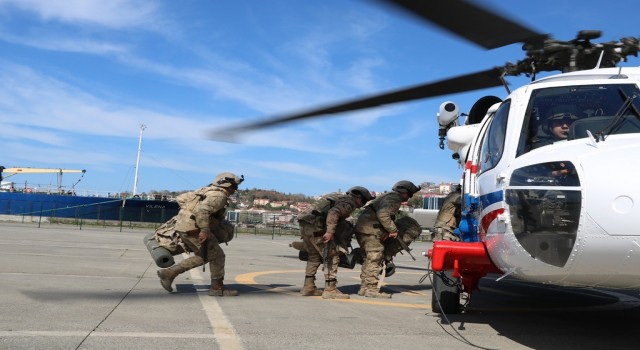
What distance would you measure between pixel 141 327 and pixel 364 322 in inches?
92.8

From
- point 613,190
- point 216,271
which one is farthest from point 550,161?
point 216,271

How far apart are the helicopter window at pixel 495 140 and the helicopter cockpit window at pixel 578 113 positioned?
296mm

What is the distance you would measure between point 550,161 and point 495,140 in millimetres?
1191

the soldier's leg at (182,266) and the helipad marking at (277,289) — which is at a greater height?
the soldier's leg at (182,266)

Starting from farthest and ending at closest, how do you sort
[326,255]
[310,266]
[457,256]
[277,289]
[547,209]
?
1. [277,289]
2. [310,266]
3. [326,255]
4. [457,256]
5. [547,209]

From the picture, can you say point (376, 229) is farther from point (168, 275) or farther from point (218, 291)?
point (168, 275)

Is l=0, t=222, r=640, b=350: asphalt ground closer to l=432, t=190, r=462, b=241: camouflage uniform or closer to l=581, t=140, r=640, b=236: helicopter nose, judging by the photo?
l=432, t=190, r=462, b=241: camouflage uniform

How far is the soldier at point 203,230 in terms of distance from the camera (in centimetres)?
760

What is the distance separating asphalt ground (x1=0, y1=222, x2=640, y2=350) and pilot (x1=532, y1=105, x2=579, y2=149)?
195 centimetres

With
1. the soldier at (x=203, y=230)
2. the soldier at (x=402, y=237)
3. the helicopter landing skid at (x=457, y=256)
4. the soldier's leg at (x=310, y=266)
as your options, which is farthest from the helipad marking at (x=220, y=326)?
the soldier at (x=402, y=237)

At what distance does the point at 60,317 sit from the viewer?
5633 mm

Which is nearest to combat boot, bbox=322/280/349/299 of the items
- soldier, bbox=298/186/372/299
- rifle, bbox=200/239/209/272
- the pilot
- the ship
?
soldier, bbox=298/186/372/299

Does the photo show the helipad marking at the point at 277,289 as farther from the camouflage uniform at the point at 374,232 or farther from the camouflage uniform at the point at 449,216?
the camouflage uniform at the point at 449,216

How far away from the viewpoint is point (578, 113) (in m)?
4.73
